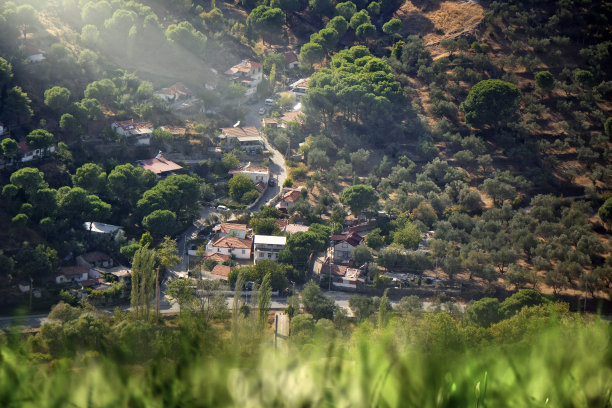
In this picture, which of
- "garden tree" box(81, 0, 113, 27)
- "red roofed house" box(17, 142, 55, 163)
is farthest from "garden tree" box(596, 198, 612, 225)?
"garden tree" box(81, 0, 113, 27)

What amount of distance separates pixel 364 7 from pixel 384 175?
36.9ft

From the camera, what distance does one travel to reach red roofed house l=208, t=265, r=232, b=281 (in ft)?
42.0

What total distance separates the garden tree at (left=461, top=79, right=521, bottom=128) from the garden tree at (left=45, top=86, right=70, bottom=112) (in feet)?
38.7

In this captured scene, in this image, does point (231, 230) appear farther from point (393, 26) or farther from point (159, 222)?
point (393, 26)

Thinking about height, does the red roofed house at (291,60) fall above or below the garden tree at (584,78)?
above

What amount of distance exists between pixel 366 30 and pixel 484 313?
49.8 ft

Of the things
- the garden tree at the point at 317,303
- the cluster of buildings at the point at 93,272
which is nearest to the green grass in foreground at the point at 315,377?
the garden tree at the point at 317,303

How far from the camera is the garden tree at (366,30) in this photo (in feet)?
77.7

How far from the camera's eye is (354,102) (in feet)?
64.4

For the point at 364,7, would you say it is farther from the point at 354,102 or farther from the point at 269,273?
the point at 269,273

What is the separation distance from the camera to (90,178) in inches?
553

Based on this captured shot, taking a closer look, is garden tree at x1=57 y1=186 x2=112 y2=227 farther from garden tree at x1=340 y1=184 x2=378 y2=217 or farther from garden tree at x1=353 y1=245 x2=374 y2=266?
garden tree at x1=340 y1=184 x2=378 y2=217

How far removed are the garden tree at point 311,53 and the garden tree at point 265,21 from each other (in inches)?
68.0

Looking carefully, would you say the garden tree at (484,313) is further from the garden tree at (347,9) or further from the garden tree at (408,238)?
the garden tree at (347,9)
